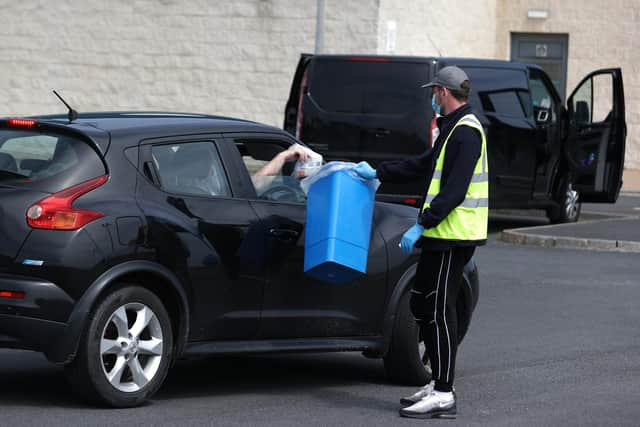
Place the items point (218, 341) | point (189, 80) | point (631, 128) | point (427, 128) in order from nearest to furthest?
point (218, 341) < point (427, 128) < point (189, 80) < point (631, 128)

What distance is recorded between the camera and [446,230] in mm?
7180

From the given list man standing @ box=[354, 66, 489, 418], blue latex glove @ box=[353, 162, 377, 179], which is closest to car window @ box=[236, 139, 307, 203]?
blue latex glove @ box=[353, 162, 377, 179]

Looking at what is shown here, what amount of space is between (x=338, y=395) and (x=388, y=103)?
8100 millimetres

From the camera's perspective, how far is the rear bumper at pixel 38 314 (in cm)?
664

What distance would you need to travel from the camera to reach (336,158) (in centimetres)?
1582

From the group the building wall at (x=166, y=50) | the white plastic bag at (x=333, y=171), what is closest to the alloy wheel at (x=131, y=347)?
the white plastic bag at (x=333, y=171)

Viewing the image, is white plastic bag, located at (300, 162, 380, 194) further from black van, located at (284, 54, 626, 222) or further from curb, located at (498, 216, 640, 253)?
curb, located at (498, 216, 640, 253)

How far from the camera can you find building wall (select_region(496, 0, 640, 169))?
29.7 m

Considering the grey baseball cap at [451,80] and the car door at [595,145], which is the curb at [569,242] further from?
the grey baseball cap at [451,80]

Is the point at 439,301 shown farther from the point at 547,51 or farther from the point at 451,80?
the point at 547,51

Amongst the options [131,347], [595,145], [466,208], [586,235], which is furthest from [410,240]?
[595,145]

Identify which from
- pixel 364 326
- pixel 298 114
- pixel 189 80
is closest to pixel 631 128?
pixel 189 80

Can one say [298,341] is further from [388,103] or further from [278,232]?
[388,103]

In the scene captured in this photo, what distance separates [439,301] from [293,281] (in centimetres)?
84
